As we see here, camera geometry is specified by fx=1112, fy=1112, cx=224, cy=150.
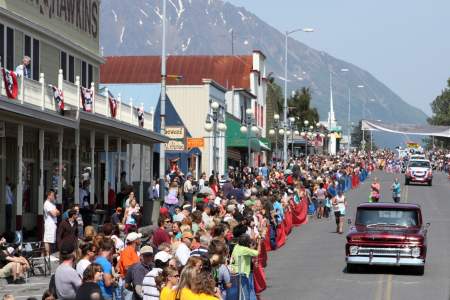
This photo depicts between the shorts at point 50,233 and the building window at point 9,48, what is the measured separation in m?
8.23

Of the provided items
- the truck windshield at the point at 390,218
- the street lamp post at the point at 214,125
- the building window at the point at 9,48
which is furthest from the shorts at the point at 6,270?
the street lamp post at the point at 214,125

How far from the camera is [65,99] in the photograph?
31.9 meters

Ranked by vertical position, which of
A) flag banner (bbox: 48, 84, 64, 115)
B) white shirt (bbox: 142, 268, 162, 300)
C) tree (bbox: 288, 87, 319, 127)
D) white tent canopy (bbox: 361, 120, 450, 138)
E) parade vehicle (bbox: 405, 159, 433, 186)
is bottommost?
white shirt (bbox: 142, 268, 162, 300)

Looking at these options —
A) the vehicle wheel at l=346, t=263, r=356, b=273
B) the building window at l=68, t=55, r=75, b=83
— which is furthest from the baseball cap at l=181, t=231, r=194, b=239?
the building window at l=68, t=55, r=75, b=83

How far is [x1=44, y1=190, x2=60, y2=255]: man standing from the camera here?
25.2 metres

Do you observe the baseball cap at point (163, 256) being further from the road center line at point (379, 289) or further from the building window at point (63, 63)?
the building window at point (63, 63)

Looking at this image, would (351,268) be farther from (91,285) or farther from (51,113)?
(91,285)

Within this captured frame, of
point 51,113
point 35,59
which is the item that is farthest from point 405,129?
point 51,113

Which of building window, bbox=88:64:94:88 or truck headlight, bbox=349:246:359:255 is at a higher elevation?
building window, bbox=88:64:94:88

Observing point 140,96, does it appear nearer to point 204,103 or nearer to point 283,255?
point 204,103

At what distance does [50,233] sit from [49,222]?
0.90 ft

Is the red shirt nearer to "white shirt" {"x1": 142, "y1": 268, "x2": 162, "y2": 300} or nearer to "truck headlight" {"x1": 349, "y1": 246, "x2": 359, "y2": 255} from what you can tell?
"white shirt" {"x1": 142, "y1": 268, "x2": 162, "y2": 300}

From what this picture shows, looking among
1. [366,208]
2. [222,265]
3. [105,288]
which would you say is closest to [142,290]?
[105,288]

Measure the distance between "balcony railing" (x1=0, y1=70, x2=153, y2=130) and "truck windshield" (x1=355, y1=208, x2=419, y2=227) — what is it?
8.29m
